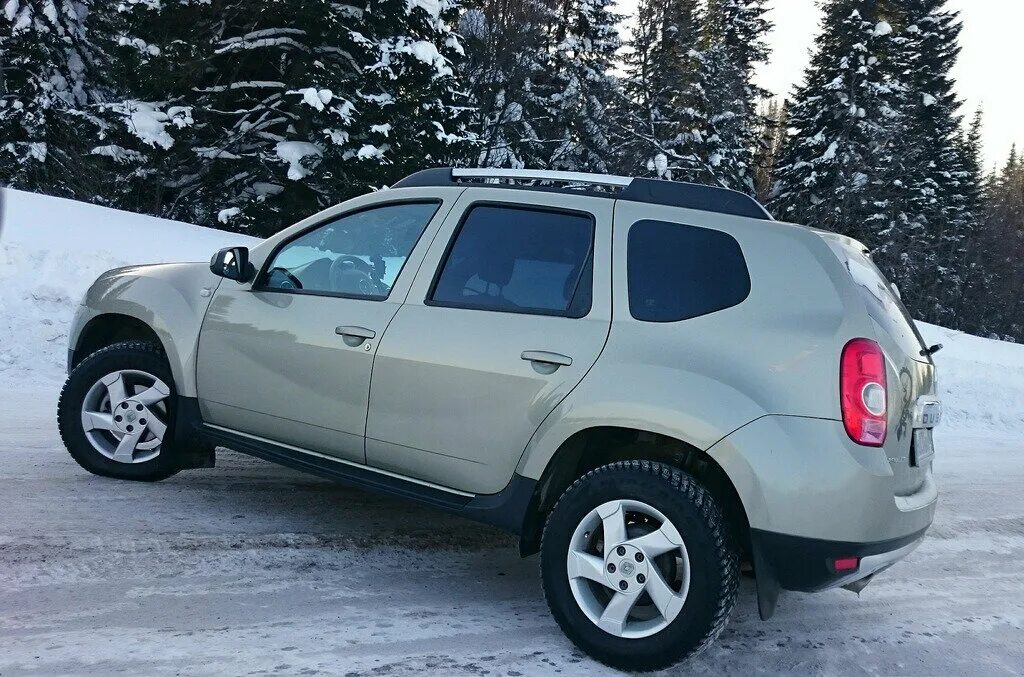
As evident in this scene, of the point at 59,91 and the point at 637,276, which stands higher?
the point at 59,91

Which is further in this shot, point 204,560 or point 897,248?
point 897,248

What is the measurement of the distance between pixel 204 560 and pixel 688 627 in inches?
86.6

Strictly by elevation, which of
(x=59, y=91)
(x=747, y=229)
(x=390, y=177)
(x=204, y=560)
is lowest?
(x=204, y=560)

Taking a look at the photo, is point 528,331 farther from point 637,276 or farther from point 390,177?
point 390,177

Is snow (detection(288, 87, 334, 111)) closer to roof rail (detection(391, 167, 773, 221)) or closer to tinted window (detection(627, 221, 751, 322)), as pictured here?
roof rail (detection(391, 167, 773, 221))

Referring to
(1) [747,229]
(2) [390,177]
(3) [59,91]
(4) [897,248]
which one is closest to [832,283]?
(1) [747,229]

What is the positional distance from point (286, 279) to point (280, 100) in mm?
17068

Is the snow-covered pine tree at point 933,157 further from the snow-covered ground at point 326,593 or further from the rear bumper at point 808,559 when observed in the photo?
the rear bumper at point 808,559

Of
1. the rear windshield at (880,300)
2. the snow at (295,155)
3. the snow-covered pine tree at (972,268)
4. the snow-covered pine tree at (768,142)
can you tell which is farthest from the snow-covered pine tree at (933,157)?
the rear windshield at (880,300)

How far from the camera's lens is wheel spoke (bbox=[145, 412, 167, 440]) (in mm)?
4871

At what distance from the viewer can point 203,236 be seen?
48.3 feet

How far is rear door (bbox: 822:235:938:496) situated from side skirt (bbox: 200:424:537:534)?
1.36 metres

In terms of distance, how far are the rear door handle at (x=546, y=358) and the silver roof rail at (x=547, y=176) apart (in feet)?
2.68

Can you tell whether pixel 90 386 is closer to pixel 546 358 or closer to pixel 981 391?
pixel 546 358
